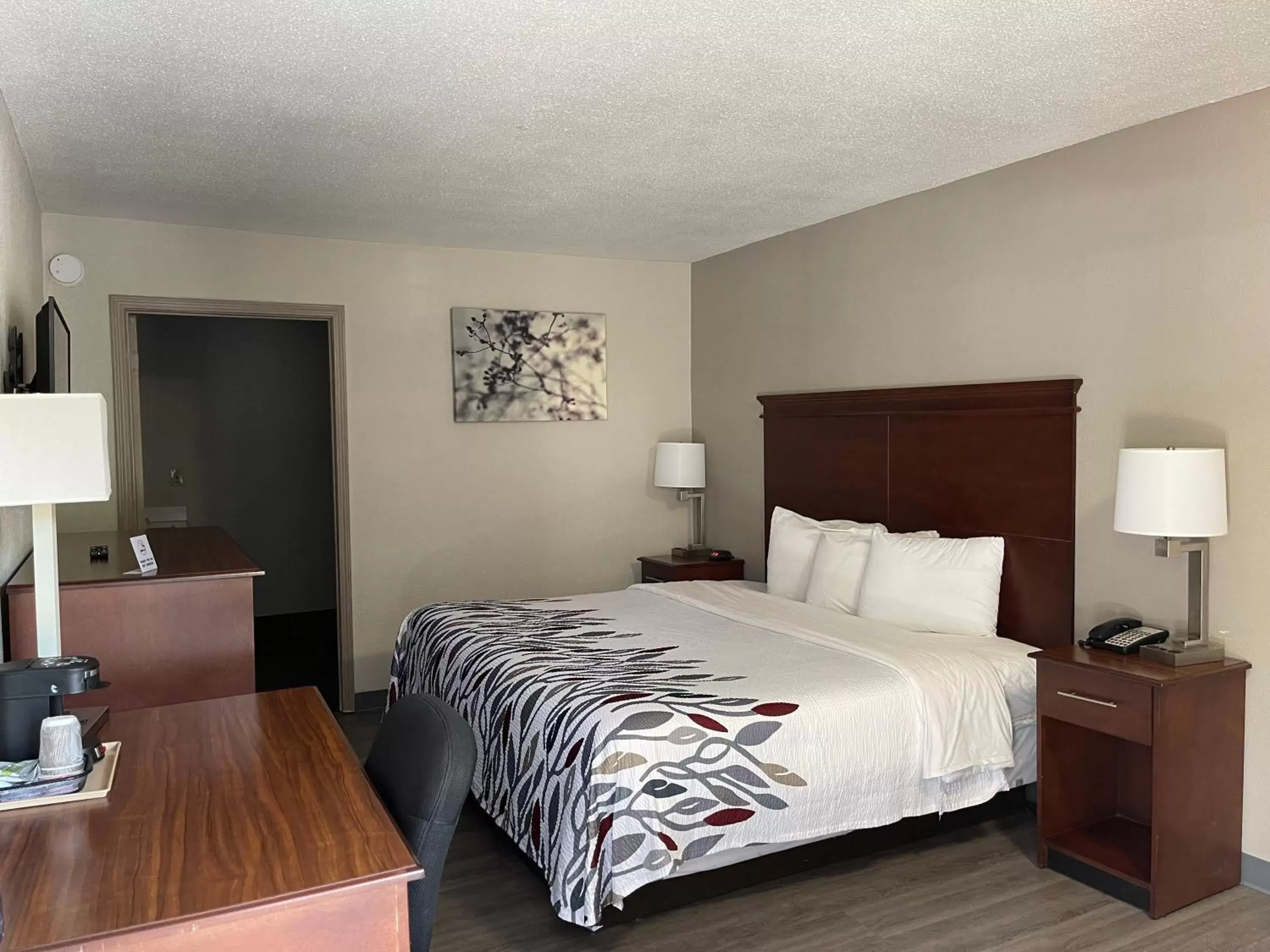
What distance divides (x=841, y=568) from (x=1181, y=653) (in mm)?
1545

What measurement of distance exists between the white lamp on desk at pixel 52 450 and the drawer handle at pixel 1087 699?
2.86 meters

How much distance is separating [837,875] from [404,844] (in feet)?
7.23

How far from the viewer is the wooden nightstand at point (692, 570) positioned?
221 inches

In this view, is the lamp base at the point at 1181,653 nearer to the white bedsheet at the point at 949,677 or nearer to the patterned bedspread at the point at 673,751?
the white bedsheet at the point at 949,677

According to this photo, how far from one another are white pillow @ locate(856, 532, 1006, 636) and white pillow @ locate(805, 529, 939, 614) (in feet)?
0.32

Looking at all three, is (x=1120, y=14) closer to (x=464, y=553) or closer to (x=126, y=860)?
(x=126, y=860)

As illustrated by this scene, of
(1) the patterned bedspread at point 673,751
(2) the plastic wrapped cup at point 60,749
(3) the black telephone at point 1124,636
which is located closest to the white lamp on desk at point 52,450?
(2) the plastic wrapped cup at point 60,749

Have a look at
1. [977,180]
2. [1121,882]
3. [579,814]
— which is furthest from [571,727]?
[977,180]

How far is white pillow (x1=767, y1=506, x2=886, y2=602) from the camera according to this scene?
471cm

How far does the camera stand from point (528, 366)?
5812 millimetres

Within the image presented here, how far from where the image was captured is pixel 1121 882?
3.09 meters

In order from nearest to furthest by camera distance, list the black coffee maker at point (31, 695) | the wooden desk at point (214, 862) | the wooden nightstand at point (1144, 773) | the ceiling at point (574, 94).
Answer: the wooden desk at point (214, 862), the black coffee maker at point (31, 695), the ceiling at point (574, 94), the wooden nightstand at point (1144, 773)

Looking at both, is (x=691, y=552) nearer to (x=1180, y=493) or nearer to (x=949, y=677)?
(x=949, y=677)

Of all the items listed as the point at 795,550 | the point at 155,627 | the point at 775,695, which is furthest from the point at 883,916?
the point at 155,627
